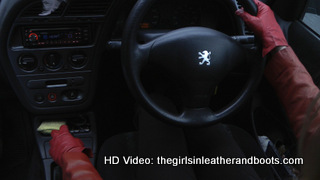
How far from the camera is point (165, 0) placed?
4.99ft

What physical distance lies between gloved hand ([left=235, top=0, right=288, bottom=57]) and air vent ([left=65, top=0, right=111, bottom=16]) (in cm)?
53

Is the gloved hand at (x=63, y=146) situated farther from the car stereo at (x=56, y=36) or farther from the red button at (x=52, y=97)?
the car stereo at (x=56, y=36)

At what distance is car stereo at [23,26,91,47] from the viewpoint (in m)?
1.32

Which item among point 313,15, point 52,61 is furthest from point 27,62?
point 313,15

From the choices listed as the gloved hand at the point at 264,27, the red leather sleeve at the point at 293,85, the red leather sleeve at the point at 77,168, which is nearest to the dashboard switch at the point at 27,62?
the red leather sleeve at the point at 77,168

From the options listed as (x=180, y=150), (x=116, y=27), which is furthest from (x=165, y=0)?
(x=180, y=150)

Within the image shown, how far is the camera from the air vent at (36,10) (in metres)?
1.24

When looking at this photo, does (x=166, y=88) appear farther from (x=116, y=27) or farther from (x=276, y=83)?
(x=276, y=83)

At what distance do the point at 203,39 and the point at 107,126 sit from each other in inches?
33.9

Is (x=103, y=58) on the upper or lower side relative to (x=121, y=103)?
upper

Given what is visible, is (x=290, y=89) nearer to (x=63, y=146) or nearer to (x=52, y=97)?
(x=63, y=146)

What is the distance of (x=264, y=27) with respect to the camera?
123cm

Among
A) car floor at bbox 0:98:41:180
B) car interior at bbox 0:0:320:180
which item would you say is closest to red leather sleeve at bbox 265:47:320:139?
car interior at bbox 0:0:320:180

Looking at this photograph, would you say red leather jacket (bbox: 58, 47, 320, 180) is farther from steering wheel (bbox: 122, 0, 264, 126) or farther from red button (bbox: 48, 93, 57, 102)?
red button (bbox: 48, 93, 57, 102)
